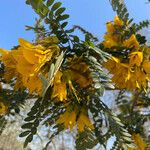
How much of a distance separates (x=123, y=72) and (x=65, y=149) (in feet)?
28.8

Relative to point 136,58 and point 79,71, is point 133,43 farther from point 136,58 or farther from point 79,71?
point 79,71

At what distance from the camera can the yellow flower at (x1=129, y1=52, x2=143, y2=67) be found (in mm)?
1401

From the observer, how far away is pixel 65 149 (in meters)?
10.0

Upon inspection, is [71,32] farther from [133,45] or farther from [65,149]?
[65,149]

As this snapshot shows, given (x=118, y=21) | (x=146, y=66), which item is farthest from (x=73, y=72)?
(x=118, y=21)

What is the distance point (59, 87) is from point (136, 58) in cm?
33

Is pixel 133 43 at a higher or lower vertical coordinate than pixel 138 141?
higher

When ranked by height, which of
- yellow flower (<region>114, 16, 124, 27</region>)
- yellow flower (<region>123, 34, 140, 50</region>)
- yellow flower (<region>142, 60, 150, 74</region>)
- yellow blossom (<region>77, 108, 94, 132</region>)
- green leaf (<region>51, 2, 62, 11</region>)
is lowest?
yellow blossom (<region>77, 108, 94, 132</region>)

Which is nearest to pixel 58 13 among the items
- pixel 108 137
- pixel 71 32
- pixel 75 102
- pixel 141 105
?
pixel 71 32

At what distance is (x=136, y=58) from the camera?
141cm

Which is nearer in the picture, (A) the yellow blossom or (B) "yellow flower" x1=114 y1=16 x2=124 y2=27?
(A) the yellow blossom

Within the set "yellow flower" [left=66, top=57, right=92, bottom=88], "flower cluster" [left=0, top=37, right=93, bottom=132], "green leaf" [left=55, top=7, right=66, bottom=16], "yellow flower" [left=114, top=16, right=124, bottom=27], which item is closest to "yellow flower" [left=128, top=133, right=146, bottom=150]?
"yellow flower" [left=114, top=16, right=124, bottom=27]

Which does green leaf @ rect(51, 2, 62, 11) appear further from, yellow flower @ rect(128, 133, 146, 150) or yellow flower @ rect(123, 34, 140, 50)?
yellow flower @ rect(128, 133, 146, 150)

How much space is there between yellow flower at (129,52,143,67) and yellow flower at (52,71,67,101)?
29 cm
